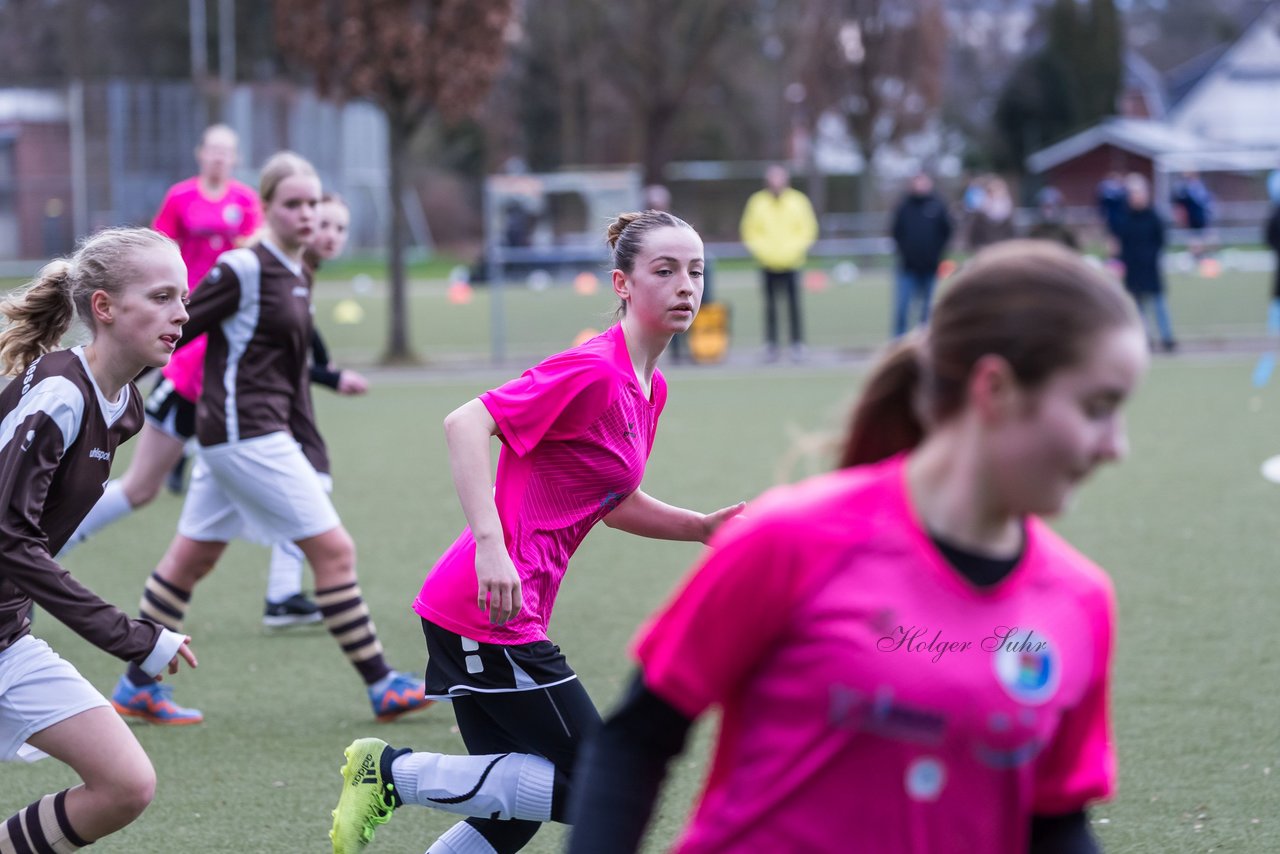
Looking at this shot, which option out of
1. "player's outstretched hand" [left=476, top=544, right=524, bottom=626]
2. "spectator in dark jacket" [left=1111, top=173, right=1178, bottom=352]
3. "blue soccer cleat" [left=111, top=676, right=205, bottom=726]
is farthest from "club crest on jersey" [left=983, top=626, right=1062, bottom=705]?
"spectator in dark jacket" [left=1111, top=173, right=1178, bottom=352]

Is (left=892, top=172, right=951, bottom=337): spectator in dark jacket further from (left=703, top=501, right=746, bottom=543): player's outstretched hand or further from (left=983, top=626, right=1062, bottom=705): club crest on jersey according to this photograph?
(left=983, top=626, right=1062, bottom=705): club crest on jersey

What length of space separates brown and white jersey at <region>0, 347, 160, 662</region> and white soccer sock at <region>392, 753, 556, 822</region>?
2.26 ft

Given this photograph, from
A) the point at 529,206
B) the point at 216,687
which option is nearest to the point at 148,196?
the point at 529,206

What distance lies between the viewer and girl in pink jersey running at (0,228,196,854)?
3248 millimetres

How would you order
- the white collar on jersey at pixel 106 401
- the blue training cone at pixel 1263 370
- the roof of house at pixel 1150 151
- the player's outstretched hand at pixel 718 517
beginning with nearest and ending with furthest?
the player's outstretched hand at pixel 718 517 < the white collar on jersey at pixel 106 401 < the blue training cone at pixel 1263 370 < the roof of house at pixel 1150 151

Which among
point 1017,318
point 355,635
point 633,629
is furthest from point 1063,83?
point 1017,318

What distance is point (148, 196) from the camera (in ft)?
130

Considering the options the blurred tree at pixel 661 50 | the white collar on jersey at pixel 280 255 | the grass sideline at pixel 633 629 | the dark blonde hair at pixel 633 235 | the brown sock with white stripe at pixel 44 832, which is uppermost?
the blurred tree at pixel 661 50

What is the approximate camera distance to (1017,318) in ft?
6.07

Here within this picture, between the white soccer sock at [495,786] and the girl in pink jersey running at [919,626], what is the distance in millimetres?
1414

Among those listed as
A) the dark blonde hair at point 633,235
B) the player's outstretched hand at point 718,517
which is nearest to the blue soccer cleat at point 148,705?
the dark blonde hair at point 633,235

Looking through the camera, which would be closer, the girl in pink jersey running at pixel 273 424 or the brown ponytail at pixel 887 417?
the brown ponytail at pixel 887 417

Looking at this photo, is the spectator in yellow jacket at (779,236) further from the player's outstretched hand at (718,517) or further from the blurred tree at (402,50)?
the player's outstretched hand at (718,517)

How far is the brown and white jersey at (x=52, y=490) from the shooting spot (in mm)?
3254
